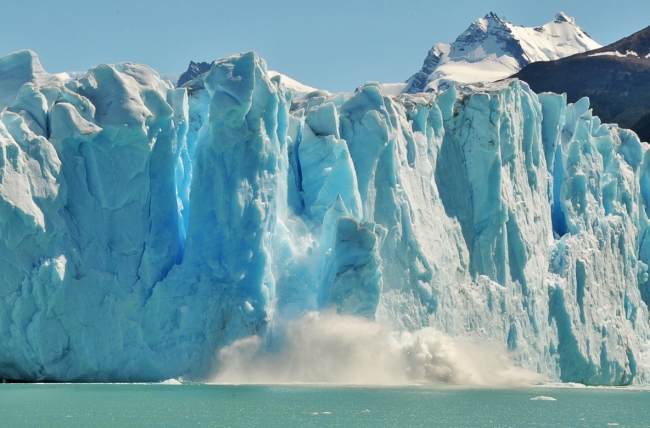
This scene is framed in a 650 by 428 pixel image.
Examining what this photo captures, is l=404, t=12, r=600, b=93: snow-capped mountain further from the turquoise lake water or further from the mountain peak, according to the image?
the turquoise lake water

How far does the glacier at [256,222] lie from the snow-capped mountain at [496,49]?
70765mm

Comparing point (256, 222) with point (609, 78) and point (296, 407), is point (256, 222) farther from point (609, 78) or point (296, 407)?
point (609, 78)

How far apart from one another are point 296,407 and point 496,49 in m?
93.9

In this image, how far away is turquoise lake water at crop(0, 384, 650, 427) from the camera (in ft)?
54.3

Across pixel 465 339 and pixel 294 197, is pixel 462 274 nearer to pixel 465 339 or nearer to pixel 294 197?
pixel 465 339

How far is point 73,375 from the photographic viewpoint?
23312 mm

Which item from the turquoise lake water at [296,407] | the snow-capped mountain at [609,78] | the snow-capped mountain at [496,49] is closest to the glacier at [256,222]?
the turquoise lake water at [296,407]

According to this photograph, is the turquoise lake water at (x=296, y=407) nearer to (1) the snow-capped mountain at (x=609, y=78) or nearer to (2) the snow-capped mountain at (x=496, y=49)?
(1) the snow-capped mountain at (x=609, y=78)

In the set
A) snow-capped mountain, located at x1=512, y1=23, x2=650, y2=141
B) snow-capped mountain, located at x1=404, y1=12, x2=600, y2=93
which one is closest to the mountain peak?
snow-capped mountain, located at x1=404, y1=12, x2=600, y2=93

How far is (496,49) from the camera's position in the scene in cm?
10906

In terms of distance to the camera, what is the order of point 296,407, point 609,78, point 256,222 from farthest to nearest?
point 609,78 < point 256,222 < point 296,407

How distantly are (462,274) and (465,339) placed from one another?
187cm

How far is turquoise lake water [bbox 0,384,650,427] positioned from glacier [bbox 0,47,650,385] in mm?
1566

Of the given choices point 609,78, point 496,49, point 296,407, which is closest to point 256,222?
point 296,407
